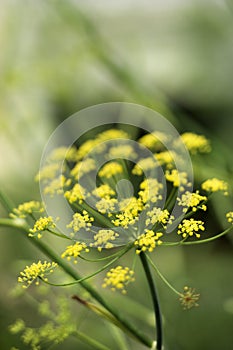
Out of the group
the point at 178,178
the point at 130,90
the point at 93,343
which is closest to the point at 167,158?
the point at 178,178

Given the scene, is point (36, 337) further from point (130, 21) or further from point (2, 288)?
point (130, 21)

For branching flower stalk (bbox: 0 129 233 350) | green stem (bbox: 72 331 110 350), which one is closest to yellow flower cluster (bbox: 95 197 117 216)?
branching flower stalk (bbox: 0 129 233 350)

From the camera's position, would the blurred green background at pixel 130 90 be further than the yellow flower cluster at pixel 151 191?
Yes

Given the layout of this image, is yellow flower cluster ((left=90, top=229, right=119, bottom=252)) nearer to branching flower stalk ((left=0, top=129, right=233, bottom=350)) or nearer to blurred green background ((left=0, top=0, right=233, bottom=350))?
branching flower stalk ((left=0, top=129, right=233, bottom=350))

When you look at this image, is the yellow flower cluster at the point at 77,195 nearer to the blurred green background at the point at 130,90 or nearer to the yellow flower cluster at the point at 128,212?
the yellow flower cluster at the point at 128,212

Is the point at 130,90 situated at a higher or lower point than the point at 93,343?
higher

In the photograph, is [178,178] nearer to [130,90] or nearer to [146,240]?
[146,240]

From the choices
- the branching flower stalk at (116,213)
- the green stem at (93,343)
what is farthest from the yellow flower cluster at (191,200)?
the green stem at (93,343)
